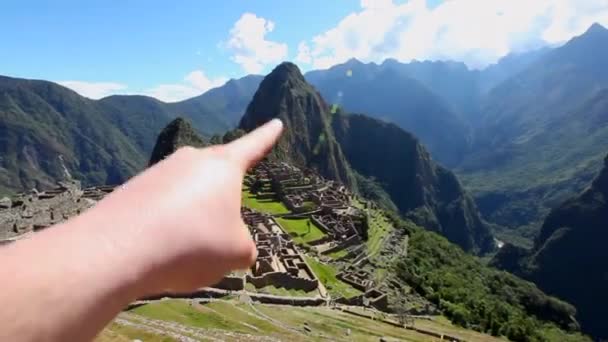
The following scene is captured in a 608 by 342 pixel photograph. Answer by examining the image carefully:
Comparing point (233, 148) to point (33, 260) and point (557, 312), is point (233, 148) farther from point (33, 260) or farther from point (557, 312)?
point (557, 312)

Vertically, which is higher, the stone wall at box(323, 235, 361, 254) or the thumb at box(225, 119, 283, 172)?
the thumb at box(225, 119, 283, 172)

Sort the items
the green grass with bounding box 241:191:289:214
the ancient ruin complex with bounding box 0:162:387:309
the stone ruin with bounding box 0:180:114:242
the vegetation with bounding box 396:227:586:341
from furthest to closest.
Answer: the green grass with bounding box 241:191:289:214 < the vegetation with bounding box 396:227:586:341 < the ancient ruin complex with bounding box 0:162:387:309 < the stone ruin with bounding box 0:180:114:242

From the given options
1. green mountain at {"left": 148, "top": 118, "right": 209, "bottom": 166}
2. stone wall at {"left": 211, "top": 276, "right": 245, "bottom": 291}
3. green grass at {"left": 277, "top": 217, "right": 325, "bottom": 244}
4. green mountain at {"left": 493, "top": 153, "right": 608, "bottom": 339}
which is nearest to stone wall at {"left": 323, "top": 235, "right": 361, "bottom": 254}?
green grass at {"left": 277, "top": 217, "right": 325, "bottom": 244}

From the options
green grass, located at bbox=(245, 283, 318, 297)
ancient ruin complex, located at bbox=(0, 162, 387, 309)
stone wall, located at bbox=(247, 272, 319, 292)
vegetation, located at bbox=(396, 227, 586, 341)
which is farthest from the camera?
vegetation, located at bbox=(396, 227, 586, 341)

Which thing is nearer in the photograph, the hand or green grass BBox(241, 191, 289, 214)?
the hand

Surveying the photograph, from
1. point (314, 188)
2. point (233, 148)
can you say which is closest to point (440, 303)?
point (314, 188)

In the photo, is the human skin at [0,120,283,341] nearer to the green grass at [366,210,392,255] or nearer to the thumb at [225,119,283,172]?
the thumb at [225,119,283,172]

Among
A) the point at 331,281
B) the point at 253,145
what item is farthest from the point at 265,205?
the point at 253,145

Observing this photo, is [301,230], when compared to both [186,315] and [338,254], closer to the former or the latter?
[338,254]

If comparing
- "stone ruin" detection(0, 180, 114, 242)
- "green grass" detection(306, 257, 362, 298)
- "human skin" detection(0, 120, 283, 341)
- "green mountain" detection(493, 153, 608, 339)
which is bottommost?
"green mountain" detection(493, 153, 608, 339)
